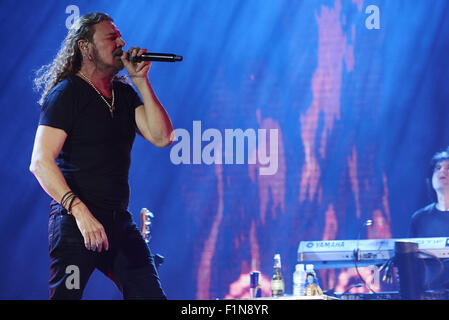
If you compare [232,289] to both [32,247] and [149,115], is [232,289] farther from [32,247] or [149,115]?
[149,115]

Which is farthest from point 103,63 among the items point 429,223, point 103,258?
point 429,223

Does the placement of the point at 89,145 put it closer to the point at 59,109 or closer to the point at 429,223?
the point at 59,109

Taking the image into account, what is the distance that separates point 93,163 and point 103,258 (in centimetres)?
35

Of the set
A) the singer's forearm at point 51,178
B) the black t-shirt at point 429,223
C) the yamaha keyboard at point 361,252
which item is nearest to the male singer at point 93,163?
the singer's forearm at point 51,178

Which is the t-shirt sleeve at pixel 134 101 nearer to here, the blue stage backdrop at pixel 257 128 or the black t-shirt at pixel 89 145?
the black t-shirt at pixel 89 145

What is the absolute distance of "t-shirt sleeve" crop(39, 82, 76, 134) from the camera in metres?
2.08

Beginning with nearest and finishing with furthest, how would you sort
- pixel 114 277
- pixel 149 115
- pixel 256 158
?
pixel 114 277
pixel 149 115
pixel 256 158

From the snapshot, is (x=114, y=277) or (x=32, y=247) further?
(x=32, y=247)

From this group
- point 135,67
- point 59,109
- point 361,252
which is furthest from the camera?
point 361,252

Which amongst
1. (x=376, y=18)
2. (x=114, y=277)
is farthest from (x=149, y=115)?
(x=376, y=18)

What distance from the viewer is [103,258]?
2072mm

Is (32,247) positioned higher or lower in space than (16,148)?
lower

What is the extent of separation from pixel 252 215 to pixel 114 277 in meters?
1.60

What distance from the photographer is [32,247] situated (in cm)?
356
